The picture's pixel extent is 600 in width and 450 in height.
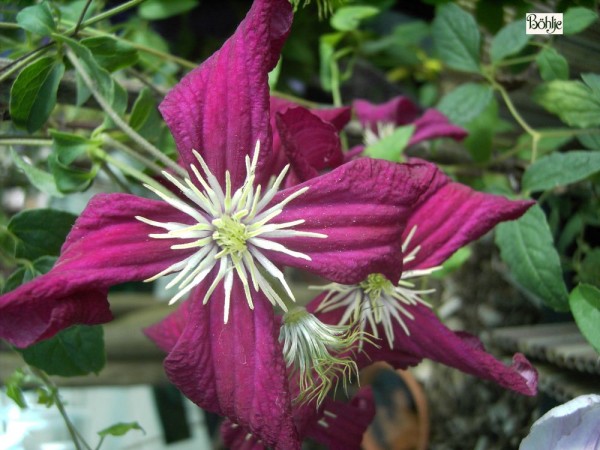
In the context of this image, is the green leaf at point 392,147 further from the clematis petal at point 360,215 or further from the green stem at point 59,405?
the green stem at point 59,405

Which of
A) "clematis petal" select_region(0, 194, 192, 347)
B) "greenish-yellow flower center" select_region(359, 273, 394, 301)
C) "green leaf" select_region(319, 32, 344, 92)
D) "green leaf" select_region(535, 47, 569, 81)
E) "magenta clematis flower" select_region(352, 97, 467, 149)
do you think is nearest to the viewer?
"clematis petal" select_region(0, 194, 192, 347)

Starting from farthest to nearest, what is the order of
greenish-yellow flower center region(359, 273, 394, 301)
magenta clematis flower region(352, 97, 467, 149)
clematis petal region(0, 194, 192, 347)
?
magenta clematis flower region(352, 97, 467, 149)
greenish-yellow flower center region(359, 273, 394, 301)
clematis petal region(0, 194, 192, 347)

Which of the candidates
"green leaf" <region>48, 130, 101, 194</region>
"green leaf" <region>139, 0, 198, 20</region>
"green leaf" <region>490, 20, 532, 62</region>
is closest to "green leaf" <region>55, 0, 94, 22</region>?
"green leaf" <region>139, 0, 198, 20</region>

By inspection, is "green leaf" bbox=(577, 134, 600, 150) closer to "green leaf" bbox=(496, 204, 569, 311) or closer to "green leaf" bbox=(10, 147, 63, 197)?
"green leaf" bbox=(496, 204, 569, 311)

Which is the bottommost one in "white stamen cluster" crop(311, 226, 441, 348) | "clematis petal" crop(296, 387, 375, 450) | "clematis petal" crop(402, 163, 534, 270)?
"clematis petal" crop(296, 387, 375, 450)

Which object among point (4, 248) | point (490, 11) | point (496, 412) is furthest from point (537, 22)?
point (496, 412)

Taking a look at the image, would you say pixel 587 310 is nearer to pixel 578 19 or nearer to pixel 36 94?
pixel 578 19

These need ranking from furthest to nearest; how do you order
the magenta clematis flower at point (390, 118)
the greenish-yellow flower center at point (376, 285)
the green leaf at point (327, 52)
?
1. the green leaf at point (327, 52)
2. the magenta clematis flower at point (390, 118)
3. the greenish-yellow flower center at point (376, 285)

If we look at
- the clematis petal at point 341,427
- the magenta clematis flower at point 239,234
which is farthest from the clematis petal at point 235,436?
the magenta clematis flower at point 239,234
